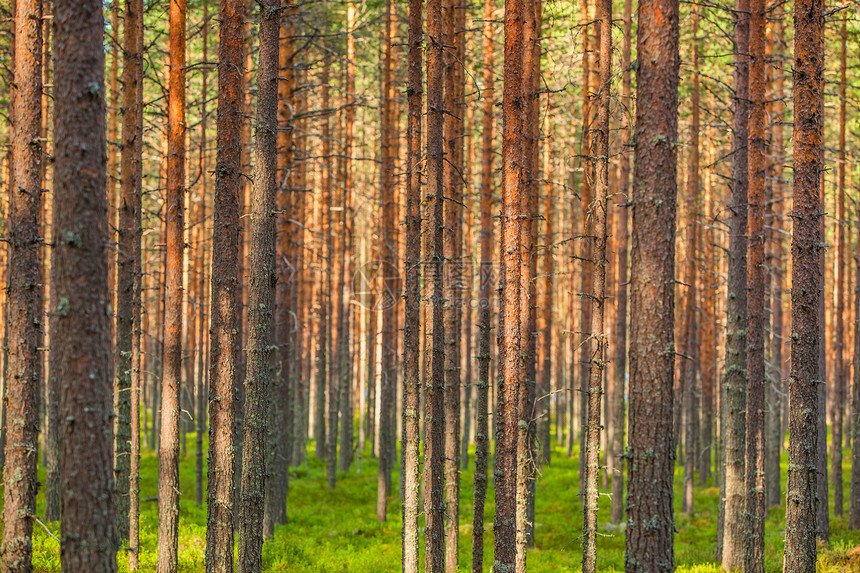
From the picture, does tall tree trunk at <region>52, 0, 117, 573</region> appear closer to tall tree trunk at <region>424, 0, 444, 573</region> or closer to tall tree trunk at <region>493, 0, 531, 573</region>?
tall tree trunk at <region>493, 0, 531, 573</region>

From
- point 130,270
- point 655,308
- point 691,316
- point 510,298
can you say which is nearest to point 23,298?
point 130,270

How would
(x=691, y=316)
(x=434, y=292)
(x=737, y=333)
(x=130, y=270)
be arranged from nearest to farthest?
(x=434, y=292) → (x=130, y=270) → (x=737, y=333) → (x=691, y=316)

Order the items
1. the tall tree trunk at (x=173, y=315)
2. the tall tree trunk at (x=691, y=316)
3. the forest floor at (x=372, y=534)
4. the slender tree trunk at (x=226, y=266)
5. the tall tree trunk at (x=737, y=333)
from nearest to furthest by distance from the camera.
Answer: the slender tree trunk at (x=226, y=266)
the tall tree trunk at (x=173, y=315)
the tall tree trunk at (x=737, y=333)
the forest floor at (x=372, y=534)
the tall tree trunk at (x=691, y=316)

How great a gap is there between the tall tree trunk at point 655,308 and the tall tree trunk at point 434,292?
160 inches

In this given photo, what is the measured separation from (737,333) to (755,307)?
52 centimetres

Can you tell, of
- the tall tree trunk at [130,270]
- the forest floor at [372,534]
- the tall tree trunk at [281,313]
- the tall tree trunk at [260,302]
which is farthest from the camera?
the tall tree trunk at [281,313]

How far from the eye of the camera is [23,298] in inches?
303

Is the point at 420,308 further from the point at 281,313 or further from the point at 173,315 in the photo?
the point at 281,313

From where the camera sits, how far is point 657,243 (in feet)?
21.0

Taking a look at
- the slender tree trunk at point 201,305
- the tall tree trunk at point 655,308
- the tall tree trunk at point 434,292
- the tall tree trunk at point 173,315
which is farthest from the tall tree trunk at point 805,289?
the slender tree trunk at point 201,305

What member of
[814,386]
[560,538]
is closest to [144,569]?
[560,538]

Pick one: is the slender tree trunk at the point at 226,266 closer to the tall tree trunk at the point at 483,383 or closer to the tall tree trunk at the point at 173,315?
the tall tree trunk at the point at 173,315

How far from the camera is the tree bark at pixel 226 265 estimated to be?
349 inches

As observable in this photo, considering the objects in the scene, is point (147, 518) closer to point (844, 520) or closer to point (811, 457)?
point (811, 457)
